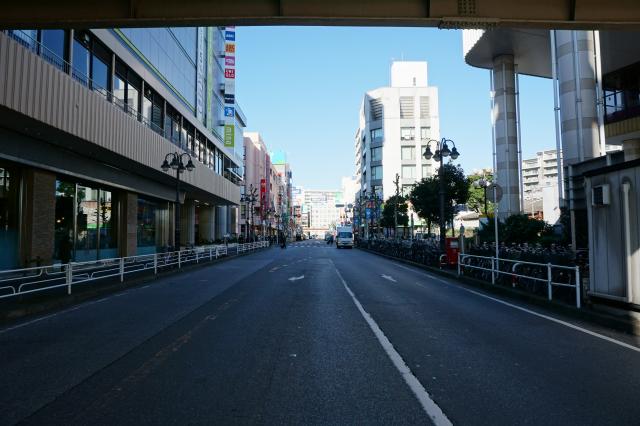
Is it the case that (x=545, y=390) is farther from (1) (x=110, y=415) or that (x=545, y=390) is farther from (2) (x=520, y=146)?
(2) (x=520, y=146)

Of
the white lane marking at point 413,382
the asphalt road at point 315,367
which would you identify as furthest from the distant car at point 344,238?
the white lane marking at point 413,382

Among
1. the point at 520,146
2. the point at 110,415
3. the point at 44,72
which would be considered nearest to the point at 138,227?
the point at 44,72

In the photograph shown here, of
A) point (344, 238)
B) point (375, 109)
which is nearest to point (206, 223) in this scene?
point (344, 238)

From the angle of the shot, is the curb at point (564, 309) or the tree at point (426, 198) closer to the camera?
the curb at point (564, 309)

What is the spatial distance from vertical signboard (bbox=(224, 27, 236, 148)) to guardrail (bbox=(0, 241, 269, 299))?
1618 centimetres

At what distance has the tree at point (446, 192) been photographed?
44.3 m

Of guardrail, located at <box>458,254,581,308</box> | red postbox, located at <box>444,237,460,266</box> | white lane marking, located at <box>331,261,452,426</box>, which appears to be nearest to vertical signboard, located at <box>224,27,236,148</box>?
red postbox, located at <box>444,237,460,266</box>

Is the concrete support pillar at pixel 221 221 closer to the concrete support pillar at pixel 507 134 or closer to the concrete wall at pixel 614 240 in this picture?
the concrete support pillar at pixel 507 134

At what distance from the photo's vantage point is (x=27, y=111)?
15242 mm

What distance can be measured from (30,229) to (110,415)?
59.5 ft

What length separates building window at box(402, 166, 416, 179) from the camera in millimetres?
103562

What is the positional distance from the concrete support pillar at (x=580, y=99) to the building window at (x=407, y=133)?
242ft

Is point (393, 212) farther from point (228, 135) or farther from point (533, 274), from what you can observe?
point (533, 274)

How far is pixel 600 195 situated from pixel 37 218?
792 inches
